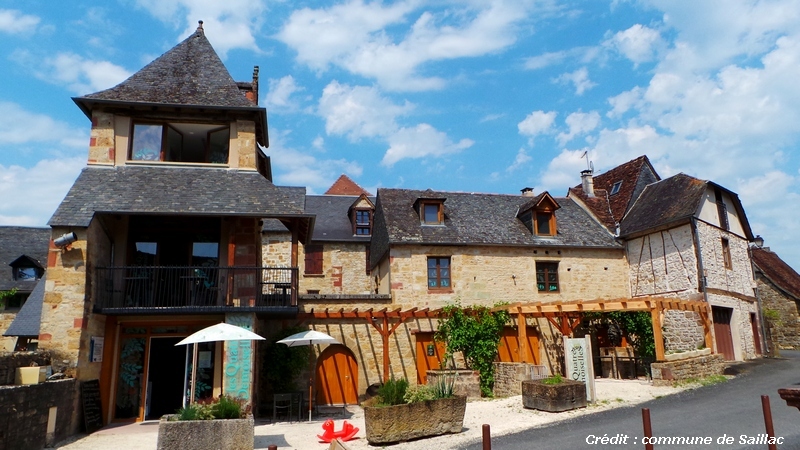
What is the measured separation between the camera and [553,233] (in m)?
19.6

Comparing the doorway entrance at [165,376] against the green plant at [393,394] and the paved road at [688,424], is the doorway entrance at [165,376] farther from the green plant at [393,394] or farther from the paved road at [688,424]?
the paved road at [688,424]

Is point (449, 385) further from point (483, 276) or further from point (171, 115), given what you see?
point (171, 115)

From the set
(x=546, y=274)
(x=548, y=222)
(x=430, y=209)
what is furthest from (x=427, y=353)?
(x=548, y=222)

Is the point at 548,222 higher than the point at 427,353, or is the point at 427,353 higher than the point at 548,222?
the point at 548,222

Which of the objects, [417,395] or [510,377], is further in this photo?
[510,377]

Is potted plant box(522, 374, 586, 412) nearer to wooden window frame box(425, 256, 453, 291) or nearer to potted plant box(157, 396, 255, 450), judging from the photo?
potted plant box(157, 396, 255, 450)

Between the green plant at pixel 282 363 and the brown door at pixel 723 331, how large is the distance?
43.3 ft

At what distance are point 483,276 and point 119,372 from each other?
11099 millimetres

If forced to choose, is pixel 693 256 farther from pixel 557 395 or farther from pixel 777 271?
pixel 777 271

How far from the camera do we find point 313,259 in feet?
71.0

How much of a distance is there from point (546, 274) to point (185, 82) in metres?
13.1

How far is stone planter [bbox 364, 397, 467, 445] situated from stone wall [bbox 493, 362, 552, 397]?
4.70 metres

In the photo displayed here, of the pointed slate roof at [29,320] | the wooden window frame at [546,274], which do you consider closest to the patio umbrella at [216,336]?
the pointed slate roof at [29,320]

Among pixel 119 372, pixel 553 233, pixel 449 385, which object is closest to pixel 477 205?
pixel 553 233
